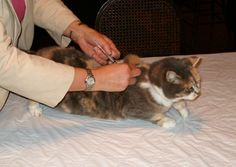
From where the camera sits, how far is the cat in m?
1.01

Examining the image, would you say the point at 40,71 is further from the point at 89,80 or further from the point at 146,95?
the point at 146,95

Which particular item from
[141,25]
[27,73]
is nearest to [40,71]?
[27,73]

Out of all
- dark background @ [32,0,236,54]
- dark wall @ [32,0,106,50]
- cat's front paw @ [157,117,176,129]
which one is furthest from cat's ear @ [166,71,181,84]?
dark wall @ [32,0,106,50]

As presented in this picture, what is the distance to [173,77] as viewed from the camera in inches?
39.0

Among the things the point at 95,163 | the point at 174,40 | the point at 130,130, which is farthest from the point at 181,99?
the point at 174,40

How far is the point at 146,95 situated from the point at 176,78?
109 millimetres

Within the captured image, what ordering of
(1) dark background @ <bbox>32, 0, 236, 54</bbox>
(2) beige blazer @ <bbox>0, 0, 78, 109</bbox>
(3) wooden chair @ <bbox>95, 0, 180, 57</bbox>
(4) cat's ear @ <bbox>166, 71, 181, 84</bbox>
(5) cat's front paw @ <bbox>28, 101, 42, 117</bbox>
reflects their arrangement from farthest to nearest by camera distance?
(1) dark background @ <bbox>32, 0, 236, 54</bbox>, (3) wooden chair @ <bbox>95, 0, 180, 57</bbox>, (5) cat's front paw @ <bbox>28, 101, 42, 117</bbox>, (4) cat's ear @ <bbox>166, 71, 181, 84</bbox>, (2) beige blazer @ <bbox>0, 0, 78, 109</bbox>

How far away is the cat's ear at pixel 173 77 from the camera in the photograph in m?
0.98

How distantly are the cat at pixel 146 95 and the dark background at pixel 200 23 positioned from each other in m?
1.67

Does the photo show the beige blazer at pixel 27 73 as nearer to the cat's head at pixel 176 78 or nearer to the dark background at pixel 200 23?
the cat's head at pixel 176 78

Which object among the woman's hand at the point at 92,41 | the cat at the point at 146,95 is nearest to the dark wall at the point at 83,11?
the woman's hand at the point at 92,41

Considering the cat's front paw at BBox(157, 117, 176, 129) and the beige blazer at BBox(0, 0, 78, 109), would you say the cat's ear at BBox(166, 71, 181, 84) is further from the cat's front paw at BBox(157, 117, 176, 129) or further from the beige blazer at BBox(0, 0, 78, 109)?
the beige blazer at BBox(0, 0, 78, 109)

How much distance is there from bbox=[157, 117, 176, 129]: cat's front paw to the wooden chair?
642 millimetres

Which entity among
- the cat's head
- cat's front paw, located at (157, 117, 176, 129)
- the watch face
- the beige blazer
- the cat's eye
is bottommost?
cat's front paw, located at (157, 117, 176, 129)
